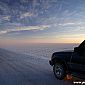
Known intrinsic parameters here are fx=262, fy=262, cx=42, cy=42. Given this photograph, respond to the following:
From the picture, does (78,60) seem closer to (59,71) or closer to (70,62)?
(70,62)

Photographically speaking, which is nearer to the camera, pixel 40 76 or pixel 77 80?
pixel 77 80

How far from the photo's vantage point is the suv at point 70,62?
9594 millimetres

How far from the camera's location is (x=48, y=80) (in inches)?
404

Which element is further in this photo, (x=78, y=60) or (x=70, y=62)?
(x=70, y=62)

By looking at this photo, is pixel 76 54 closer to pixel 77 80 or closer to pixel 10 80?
pixel 77 80

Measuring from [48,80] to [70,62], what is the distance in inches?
43.9

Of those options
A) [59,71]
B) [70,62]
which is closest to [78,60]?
[70,62]

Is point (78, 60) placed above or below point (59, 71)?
above

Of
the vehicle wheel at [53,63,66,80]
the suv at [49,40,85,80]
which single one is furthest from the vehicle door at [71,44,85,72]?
the vehicle wheel at [53,63,66,80]

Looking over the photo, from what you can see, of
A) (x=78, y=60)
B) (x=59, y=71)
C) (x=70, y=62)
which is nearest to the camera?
(x=78, y=60)

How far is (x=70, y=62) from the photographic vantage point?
10.2 meters

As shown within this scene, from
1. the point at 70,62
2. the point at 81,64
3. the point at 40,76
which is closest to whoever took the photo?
the point at 81,64

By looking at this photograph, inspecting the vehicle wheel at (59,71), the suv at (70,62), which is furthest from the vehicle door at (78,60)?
the vehicle wheel at (59,71)

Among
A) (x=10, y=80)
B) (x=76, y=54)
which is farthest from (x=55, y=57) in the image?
(x=10, y=80)
